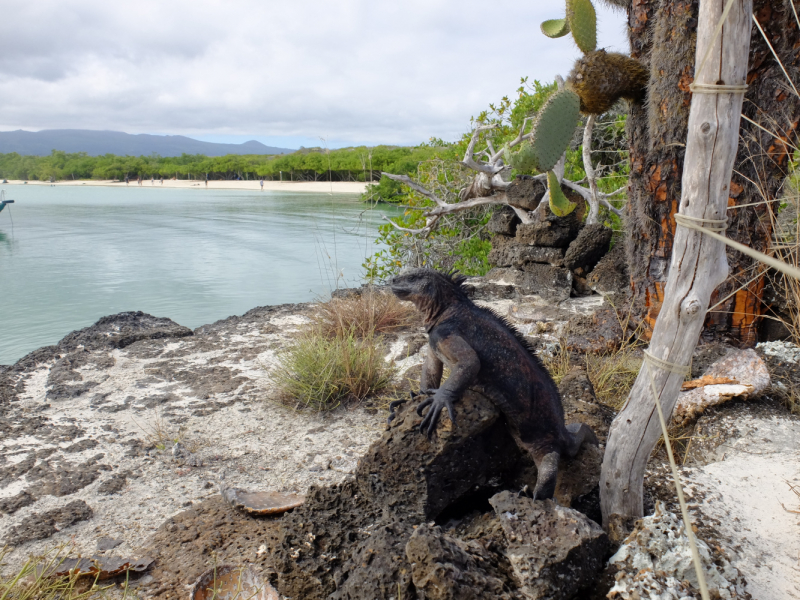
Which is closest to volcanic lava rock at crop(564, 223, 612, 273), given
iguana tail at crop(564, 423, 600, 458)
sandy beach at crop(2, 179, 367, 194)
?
iguana tail at crop(564, 423, 600, 458)

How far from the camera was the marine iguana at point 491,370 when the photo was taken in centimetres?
222

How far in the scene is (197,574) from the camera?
229 centimetres

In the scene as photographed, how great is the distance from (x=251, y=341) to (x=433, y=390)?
163 inches

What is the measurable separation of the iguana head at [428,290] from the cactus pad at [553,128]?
157 centimetres

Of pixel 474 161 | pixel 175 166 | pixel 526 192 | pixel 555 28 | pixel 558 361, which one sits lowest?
pixel 558 361

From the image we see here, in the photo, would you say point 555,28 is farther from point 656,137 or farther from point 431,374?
point 431,374

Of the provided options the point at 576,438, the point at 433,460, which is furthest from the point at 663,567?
the point at 433,460

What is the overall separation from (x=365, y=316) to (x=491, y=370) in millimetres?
3534

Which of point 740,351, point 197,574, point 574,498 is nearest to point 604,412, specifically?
point 574,498

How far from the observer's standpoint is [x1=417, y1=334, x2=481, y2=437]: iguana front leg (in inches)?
86.2

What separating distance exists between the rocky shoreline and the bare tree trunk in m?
0.45

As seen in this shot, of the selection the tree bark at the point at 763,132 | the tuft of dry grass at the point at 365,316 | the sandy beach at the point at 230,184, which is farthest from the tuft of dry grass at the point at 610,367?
the sandy beach at the point at 230,184

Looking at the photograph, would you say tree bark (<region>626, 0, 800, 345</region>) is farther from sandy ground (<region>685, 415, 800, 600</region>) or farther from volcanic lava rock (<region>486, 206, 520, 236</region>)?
volcanic lava rock (<region>486, 206, 520, 236</region>)

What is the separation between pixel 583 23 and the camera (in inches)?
166
